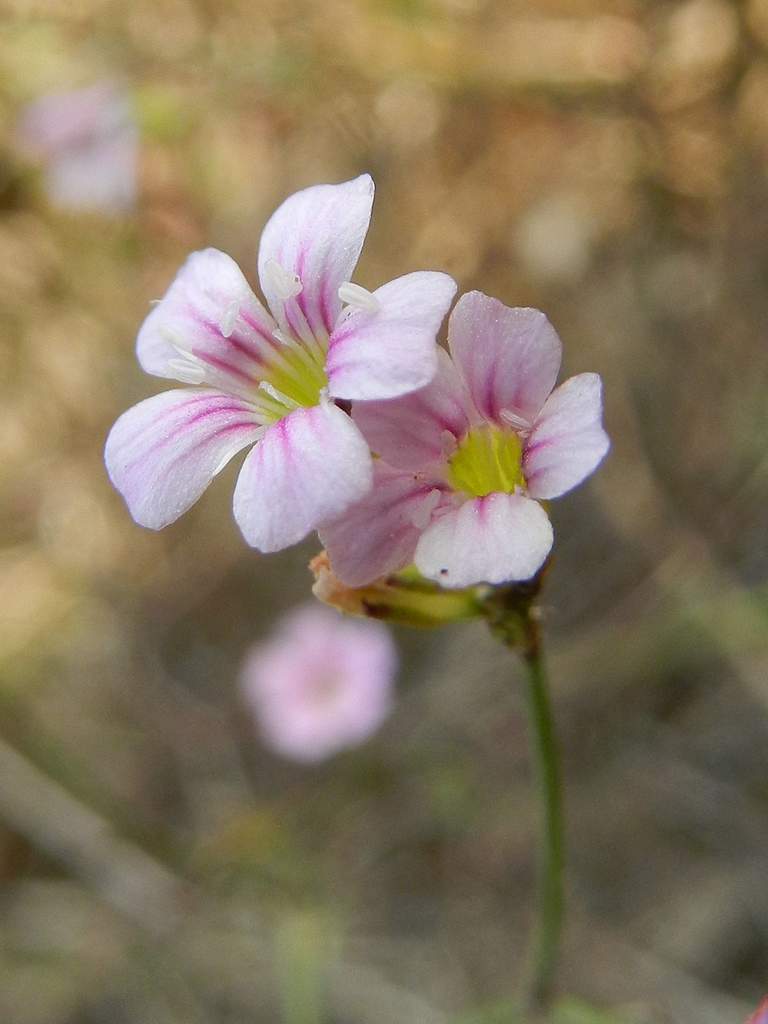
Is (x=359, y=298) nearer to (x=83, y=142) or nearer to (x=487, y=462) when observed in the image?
(x=487, y=462)

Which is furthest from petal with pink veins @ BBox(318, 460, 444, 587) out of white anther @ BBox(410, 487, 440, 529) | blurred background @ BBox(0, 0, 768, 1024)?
blurred background @ BBox(0, 0, 768, 1024)

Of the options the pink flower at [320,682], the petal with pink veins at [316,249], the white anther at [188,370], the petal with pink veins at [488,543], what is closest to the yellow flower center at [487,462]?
the petal with pink veins at [488,543]

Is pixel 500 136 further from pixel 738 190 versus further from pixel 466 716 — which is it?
pixel 466 716

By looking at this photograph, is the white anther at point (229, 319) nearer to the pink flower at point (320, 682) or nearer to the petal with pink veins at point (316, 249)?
the petal with pink veins at point (316, 249)

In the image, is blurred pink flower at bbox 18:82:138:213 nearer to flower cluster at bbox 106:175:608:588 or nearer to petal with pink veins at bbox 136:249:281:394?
petal with pink veins at bbox 136:249:281:394

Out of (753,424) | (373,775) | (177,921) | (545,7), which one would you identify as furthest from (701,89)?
(177,921)

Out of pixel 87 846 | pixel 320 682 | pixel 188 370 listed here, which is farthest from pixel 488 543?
pixel 87 846
